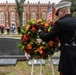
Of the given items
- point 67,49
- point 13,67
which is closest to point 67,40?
point 67,49

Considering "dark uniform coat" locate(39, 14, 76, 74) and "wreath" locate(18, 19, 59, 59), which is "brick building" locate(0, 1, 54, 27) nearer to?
"wreath" locate(18, 19, 59, 59)

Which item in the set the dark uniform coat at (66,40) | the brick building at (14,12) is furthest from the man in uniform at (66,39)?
the brick building at (14,12)

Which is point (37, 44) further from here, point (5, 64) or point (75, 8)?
point (75, 8)

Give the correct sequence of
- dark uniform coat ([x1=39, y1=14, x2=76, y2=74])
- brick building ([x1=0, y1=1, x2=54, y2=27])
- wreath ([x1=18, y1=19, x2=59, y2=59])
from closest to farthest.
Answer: dark uniform coat ([x1=39, y1=14, x2=76, y2=74]) → wreath ([x1=18, y1=19, x2=59, y2=59]) → brick building ([x1=0, y1=1, x2=54, y2=27])

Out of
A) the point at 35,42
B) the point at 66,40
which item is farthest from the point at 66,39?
the point at 35,42

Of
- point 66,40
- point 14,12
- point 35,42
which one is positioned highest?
point 14,12

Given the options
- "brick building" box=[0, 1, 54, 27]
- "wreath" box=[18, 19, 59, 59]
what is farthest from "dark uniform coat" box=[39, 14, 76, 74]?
"brick building" box=[0, 1, 54, 27]

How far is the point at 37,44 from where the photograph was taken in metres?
5.15

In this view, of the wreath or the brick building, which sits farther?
the brick building

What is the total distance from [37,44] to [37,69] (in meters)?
2.07

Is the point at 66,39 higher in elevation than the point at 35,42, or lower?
higher

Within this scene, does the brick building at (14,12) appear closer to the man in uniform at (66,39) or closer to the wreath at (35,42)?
the wreath at (35,42)

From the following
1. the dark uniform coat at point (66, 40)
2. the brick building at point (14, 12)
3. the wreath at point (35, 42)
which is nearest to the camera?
the dark uniform coat at point (66, 40)

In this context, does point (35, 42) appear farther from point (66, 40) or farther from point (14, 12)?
point (14, 12)
